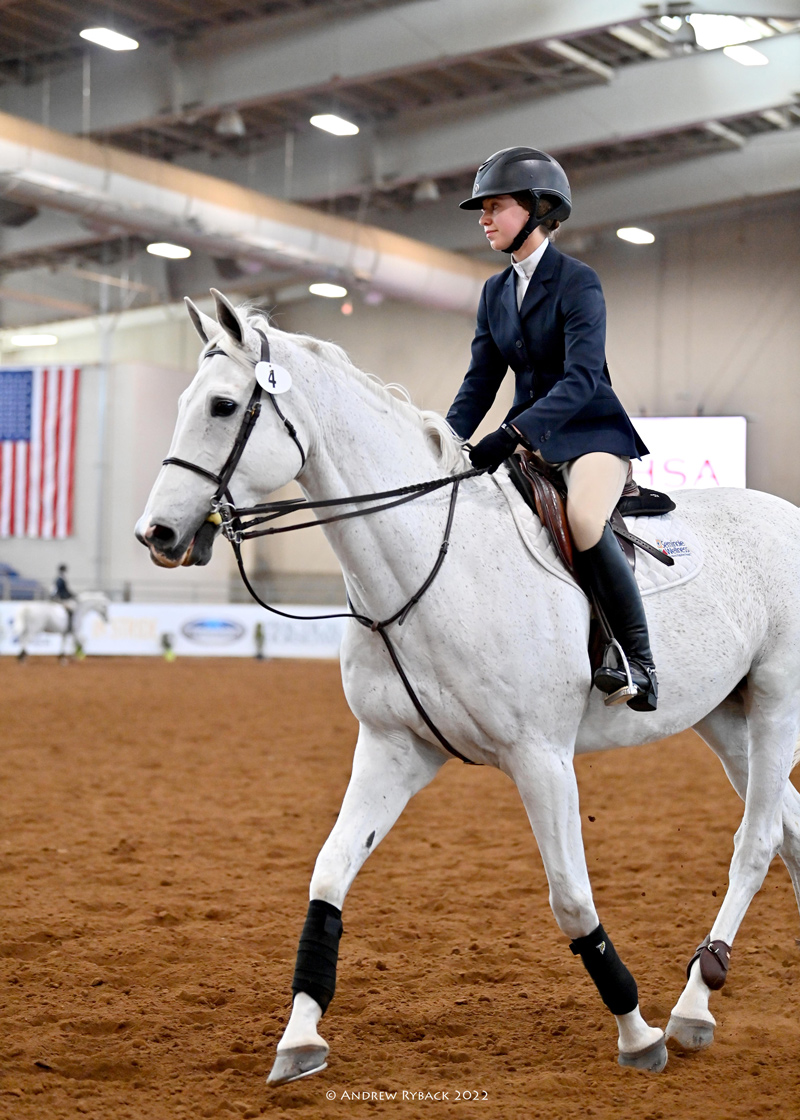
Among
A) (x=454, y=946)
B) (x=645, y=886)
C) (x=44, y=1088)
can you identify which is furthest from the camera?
(x=645, y=886)

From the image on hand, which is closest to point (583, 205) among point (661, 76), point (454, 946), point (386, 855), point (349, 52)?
point (661, 76)

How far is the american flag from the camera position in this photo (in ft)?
66.4

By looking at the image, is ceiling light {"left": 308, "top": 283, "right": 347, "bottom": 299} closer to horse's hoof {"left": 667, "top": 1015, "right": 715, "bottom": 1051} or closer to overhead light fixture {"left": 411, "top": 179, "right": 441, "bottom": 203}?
overhead light fixture {"left": 411, "top": 179, "right": 441, "bottom": 203}

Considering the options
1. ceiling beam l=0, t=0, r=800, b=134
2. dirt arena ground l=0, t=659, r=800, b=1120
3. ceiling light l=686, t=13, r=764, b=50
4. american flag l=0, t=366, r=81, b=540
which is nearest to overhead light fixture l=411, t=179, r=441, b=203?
ceiling beam l=0, t=0, r=800, b=134

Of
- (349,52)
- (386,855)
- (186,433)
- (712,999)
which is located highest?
(349,52)

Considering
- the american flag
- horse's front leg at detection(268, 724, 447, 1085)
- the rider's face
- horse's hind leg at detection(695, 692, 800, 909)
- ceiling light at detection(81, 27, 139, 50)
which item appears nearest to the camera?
horse's front leg at detection(268, 724, 447, 1085)

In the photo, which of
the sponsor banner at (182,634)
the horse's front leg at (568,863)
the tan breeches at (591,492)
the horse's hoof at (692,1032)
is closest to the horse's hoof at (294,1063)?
the horse's front leg at (568,863)

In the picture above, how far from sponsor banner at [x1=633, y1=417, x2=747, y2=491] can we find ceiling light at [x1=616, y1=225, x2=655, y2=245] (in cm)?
287

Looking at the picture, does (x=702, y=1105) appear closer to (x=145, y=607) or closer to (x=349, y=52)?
(x=349, y=52)

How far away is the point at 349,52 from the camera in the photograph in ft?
41.3

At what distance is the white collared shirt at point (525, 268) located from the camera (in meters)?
3.01

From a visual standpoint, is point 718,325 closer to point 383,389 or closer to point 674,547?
point 674,547

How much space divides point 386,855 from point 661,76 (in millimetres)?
10832

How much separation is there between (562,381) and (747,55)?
11.1 meters
